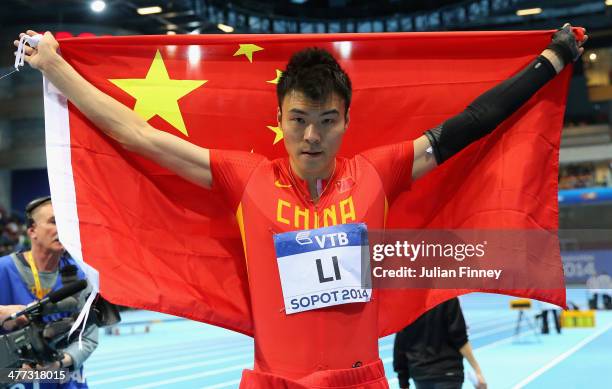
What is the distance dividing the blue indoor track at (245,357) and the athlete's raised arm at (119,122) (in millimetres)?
7168

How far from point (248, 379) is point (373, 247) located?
67 centimetres

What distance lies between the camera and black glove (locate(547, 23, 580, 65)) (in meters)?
2.97

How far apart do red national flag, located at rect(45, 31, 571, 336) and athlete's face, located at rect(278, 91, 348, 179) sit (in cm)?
61

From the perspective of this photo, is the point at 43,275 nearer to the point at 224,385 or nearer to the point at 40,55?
the point at 40,55

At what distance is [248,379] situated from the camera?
2498 mm

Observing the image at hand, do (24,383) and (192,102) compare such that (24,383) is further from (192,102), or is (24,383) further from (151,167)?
(192,102)

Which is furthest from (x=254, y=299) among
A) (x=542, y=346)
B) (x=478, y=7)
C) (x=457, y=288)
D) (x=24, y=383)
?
(x=478, y=7)

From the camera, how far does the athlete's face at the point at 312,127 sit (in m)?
2.48

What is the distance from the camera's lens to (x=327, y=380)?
242 cm

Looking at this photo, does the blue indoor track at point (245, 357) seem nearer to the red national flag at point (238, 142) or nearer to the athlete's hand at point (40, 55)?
the red national flag at point (238, 142)

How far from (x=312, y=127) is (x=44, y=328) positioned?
1.82 metres

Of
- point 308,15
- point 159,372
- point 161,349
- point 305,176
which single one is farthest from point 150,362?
point 308,15

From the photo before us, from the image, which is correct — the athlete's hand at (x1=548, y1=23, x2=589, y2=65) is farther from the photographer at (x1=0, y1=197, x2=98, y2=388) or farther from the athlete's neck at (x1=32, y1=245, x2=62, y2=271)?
the athlete's neck at (x1=32, y1=245, x2=62, y2=271)

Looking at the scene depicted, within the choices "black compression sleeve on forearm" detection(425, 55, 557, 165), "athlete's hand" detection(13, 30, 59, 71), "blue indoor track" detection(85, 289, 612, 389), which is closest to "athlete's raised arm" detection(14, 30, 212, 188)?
"athlete's hand" detection(13, 30, 59, 71)
